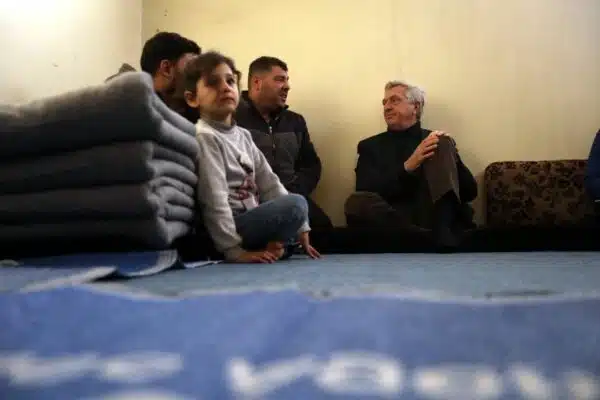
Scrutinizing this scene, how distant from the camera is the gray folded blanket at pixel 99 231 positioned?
1106 millimetres

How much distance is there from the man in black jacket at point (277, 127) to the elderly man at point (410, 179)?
200mm

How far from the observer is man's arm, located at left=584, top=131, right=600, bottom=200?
2.22 m

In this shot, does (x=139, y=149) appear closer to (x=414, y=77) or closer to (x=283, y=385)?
(x=283, y=385)

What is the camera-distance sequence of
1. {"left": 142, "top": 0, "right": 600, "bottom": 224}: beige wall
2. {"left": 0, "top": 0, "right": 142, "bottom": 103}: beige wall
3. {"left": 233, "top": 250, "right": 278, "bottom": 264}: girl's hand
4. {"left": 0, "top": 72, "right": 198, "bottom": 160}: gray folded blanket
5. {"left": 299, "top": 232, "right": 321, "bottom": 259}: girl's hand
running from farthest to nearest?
{"left": 142, "top": 0, "right": 600, "bottom": 224}: beige wall → {"left": 0, "top": 0, "right": 142, "bottom": 103}: beige wall → {"left": 299, "top": 232, "right": 321, "bottom": 259}: girl's hand → {"left": 233, "top": 250, "right": 278, "bottom": 264}: girl's hand → {"left": 0, "top": 72, "right": 198, "bottom": 160}: gray folded blanket

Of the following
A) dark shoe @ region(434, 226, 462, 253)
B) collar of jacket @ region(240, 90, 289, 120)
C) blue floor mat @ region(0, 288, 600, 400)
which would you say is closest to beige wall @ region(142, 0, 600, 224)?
collar of jacket @ region(240, 90, 289, 120)

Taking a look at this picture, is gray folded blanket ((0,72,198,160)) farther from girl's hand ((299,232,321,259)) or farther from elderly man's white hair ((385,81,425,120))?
elderly man's white hair ((385,81,425,120))

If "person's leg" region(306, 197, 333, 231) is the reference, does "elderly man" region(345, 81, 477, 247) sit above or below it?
above

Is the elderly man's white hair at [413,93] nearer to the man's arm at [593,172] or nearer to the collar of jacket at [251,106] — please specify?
the collar of jacket at [251,106]

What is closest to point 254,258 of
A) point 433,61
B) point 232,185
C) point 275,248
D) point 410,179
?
point 275,248

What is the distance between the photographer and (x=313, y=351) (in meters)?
0.42

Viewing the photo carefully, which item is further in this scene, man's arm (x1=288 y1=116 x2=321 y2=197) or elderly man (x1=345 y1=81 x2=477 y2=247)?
man's arm (x1=288 y1=116 x2=321 y2=197)

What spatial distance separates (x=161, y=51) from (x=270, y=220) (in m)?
0.78

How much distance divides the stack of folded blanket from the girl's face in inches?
12.8

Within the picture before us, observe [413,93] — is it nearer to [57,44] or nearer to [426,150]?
[426,150]
